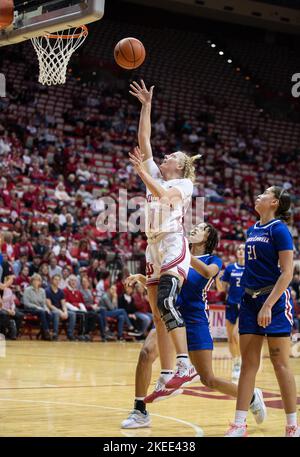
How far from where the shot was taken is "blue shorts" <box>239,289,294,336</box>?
17.6ft

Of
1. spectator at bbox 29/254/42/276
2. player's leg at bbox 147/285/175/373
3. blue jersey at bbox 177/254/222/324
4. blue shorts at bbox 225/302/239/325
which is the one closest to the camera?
player's leg at bbox 147/285/175/373

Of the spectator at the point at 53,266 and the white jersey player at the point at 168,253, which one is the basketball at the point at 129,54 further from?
the spectator at the point at 53,266

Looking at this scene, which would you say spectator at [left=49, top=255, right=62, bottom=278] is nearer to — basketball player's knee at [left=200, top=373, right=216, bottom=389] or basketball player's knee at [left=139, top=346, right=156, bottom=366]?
basketball player's knee at [left=139, top=346, right=156, bottom=366]

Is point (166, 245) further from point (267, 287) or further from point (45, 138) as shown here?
point (45, 138)

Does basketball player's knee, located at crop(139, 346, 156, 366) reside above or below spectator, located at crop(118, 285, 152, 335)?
above

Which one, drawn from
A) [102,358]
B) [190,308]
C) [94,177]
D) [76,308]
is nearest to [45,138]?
[94,177]

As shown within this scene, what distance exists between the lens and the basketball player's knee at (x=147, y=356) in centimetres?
623

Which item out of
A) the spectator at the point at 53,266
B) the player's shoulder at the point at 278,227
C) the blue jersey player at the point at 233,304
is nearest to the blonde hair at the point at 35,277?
the spectator at the point at 53,266

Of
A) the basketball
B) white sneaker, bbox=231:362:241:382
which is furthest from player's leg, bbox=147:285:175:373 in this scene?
white sneaker, bbox=231:362:241:382

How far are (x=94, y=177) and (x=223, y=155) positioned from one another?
7208 mm

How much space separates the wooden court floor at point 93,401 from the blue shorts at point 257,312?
996 millimetres

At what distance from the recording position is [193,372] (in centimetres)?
597

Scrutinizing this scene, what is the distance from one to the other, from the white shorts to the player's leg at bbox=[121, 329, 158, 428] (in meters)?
0.56

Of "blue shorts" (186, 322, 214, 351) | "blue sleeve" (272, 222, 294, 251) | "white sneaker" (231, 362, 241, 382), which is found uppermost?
"blue sleeve" (272, 222, 294, 251)
